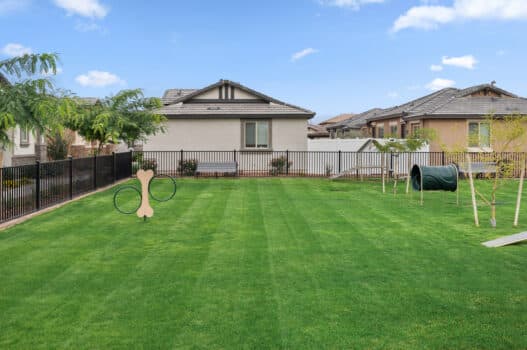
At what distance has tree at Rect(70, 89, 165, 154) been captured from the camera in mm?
20469

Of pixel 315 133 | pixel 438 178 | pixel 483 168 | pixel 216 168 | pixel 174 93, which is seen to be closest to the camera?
pixel 438 178

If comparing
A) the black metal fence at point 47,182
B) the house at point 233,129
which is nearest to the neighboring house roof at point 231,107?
the house at point 233,129

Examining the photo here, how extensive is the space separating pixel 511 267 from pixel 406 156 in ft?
69.8

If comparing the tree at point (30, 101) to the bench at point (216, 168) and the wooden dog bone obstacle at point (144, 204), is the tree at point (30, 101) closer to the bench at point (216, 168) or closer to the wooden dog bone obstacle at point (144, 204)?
the wooden dog bone obstacle at point (144, 204)

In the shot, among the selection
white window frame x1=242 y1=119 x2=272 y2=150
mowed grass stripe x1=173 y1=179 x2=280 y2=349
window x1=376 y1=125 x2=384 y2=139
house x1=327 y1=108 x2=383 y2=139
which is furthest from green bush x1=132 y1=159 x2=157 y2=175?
house x1=327 y1=108 x2=383 y2=139

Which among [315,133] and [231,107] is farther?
[315,133]

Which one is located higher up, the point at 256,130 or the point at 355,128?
the point at 355,128

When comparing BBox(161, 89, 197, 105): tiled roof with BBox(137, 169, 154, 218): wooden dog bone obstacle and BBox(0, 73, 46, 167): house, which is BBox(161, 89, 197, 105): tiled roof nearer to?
BBox(0, 73, 46, 167): house

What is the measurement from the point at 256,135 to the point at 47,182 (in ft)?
50.9

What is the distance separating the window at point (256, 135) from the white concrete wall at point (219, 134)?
1.29 ft

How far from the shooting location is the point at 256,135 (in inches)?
1151

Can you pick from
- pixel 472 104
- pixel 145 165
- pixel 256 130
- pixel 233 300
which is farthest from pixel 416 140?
pixel 233 300

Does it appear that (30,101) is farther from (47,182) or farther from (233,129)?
(233,129)

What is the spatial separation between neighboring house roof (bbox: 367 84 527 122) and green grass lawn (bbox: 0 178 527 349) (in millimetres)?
16845
